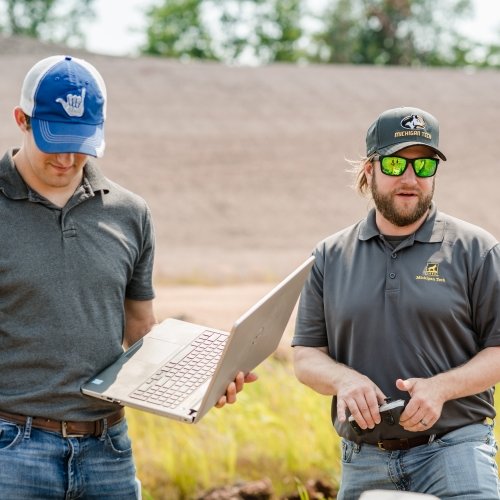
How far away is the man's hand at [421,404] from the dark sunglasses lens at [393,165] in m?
0.74

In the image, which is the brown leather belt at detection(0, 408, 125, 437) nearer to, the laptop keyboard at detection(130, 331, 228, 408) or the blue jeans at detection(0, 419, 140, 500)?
the blue jeans at detection(0, 419, 140, 500)

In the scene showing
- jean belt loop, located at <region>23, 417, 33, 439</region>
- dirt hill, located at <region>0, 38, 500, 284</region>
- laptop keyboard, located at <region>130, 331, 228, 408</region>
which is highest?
laptop keyboard, located at <region>130, 331, 228, 408</region>

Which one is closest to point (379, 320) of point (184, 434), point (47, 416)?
point (47, 416)

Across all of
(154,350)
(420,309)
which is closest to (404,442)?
(420,309)

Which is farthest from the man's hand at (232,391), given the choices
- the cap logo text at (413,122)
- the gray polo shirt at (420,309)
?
the cap logo text at (413,122)

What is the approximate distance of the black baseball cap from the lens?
11.2 ft

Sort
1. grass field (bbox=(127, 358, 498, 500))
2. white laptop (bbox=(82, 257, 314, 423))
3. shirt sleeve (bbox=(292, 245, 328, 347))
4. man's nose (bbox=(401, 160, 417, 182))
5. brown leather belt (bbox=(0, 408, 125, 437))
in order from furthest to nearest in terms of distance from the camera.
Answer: grass field (bbox=(127, 358, 498, 500)), shirt sleeve (bbox=(292, 245, 328, 347)), man's nose (bbox=(401, 160, 417, 182)), brown leather belt (bbox=(0, 408, 125, 437)), white laptop (bbox=(82, 257, 314, 423))

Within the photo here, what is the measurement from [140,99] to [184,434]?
2611 centimetres

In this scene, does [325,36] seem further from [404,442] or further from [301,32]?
[404,442]

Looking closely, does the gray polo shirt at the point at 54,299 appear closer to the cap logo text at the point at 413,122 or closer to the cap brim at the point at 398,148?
the cap brim at the point at 398,148

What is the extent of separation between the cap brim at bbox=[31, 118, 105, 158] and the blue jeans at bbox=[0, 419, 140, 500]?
0.85 meters

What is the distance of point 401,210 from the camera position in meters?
3.43

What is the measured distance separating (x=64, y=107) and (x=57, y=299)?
23.5 inches

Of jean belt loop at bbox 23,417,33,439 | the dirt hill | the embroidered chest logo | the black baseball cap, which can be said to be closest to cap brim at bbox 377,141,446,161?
the black baseball cap
